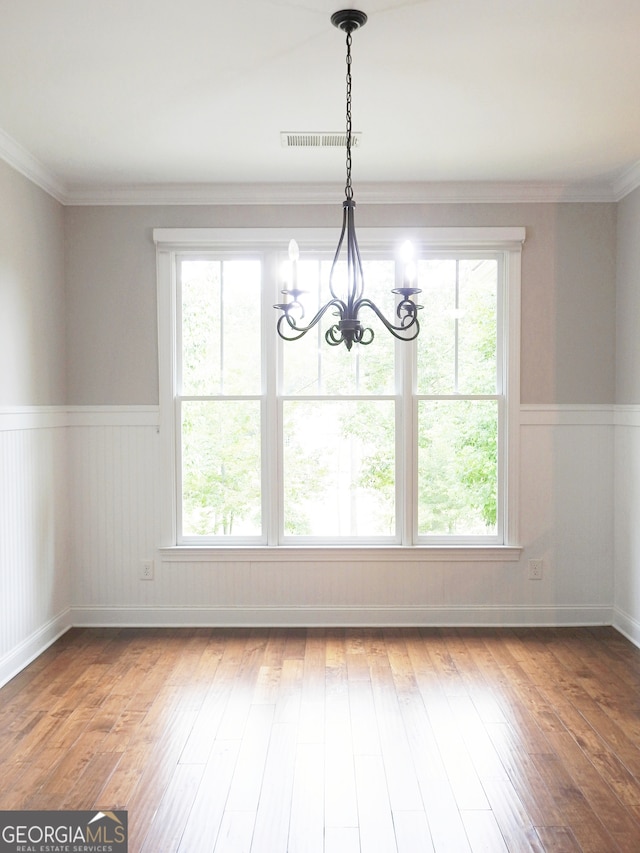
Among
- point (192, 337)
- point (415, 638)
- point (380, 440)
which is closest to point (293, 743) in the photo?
point (415, 638)

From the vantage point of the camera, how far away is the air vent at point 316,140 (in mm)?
3453

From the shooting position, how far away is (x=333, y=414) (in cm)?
440

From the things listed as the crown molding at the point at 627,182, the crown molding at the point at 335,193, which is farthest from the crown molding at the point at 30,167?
the crown molding at the point at 627,182

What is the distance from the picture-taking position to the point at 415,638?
411 centimetres

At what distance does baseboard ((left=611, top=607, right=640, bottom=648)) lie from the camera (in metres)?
4.03

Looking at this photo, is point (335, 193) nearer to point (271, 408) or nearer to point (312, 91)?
point (312, 91)

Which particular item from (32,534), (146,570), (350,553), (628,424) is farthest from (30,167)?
(628,424)

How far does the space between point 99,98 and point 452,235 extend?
2.22m

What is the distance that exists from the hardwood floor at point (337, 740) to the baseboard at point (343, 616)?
0.58 ft

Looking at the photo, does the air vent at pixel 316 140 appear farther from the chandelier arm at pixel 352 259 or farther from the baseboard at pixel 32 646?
the baseboard at pixel 32 646

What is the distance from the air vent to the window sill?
7.76ft

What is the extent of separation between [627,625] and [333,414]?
2219 millimetres

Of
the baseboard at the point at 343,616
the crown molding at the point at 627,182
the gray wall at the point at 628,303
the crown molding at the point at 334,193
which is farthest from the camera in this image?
the baseboard at the point at 343,616

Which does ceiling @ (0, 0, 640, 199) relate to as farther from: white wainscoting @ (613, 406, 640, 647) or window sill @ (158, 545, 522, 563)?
window sill @ (158, 545, 522, 563)
